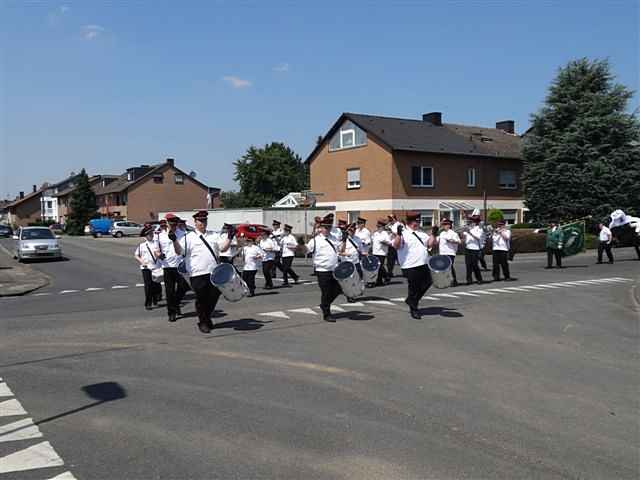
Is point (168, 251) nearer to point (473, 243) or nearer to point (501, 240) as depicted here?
point (473, 243)

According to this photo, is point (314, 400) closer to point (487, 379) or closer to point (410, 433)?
point (410, 433)

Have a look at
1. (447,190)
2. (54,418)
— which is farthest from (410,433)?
(447,190)

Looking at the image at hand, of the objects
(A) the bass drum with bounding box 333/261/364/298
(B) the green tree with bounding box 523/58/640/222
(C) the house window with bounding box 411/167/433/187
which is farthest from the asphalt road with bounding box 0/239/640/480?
(C) the house window with bounding box 411/167/433/187

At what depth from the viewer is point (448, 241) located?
14.0m

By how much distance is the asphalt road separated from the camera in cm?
453

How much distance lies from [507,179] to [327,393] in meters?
A: 40.7

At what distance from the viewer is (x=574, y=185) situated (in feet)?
116

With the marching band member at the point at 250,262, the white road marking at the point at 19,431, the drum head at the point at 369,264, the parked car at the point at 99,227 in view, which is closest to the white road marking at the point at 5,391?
the white road marking at the point at 19,431

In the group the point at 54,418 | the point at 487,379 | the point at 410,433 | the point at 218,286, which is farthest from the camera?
the point at 218,286

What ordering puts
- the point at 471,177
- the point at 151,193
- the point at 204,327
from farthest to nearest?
1. the point at 151,193
2. the point at 471,177
3. the point at 204,327

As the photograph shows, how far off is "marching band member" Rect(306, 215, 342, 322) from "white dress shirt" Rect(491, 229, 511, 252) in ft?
23.0

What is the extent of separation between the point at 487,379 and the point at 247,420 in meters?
2.88

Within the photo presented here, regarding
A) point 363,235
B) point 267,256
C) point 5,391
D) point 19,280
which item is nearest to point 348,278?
point 5,391

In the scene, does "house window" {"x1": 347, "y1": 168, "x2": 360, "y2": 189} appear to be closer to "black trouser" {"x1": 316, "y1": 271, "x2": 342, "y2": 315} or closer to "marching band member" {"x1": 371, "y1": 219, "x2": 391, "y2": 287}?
"marching band member" {"x1": 371, "y1": 219, "x2": 391, "y2": 287}
